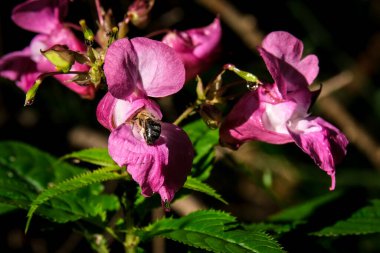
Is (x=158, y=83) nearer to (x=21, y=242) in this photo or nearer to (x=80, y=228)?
(x=80, y=228)

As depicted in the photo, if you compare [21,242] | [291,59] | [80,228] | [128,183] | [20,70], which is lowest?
[21,242]

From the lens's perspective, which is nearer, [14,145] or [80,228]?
[80,228]

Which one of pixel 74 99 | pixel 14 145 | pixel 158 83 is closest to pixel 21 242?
pixel 74 99

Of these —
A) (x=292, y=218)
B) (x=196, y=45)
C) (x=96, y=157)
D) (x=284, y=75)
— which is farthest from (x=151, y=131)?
(x=292, y=218)

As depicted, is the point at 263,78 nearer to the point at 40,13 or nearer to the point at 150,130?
the point at 40,13

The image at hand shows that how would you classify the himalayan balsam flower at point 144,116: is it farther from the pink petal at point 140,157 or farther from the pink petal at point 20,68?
the pink petal at point 20,68

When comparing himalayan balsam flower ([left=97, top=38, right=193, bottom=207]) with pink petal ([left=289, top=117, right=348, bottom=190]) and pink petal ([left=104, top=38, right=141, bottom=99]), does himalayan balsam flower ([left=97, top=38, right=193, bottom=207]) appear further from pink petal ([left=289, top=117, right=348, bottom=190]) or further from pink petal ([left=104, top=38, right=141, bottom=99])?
pink petal ([left=289, top=117, right=348, bottom=190])

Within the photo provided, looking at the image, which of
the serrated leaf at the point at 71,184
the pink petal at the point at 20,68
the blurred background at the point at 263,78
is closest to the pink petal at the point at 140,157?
the serrated leaf at the point at 71,184
